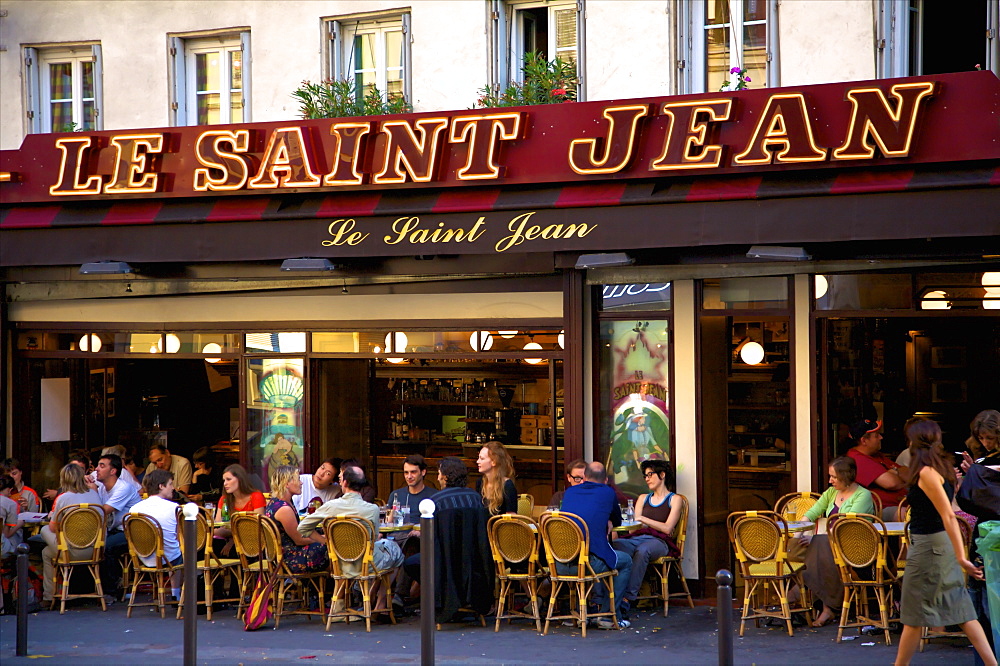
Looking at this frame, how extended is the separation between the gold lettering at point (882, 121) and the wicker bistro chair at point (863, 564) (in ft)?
10.4

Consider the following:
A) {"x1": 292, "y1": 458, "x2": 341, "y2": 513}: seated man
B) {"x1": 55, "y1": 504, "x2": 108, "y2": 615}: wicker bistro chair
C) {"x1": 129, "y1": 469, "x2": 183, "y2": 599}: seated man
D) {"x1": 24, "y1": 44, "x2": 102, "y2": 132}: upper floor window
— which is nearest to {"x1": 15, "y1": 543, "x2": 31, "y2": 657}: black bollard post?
{"x1": 129, "y1": 469, "x2": 183, "y2": 599}: seated man

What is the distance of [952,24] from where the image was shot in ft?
39.7

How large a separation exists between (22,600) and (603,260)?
5.96 m

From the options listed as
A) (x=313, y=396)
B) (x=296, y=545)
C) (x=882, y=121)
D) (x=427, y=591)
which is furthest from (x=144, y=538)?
(x=882, y=121)

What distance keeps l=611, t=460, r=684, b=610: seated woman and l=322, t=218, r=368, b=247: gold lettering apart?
372cm

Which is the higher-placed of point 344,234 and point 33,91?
point 33,91

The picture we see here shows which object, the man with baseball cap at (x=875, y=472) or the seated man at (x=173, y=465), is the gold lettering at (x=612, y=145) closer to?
the man with baseball cap at (x=875, y=472)

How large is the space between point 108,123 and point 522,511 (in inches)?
278

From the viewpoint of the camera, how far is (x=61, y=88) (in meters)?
15.5

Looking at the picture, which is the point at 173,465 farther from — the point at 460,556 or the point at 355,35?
the point at 460,556

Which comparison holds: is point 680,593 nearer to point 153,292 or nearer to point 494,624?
point 494,624

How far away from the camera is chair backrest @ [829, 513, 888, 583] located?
32.4 feet

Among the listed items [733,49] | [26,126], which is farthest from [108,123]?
[733,49]

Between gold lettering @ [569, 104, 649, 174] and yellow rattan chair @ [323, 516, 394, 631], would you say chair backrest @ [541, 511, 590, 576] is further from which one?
gold lettering @ [569, 104, 649, 174]
